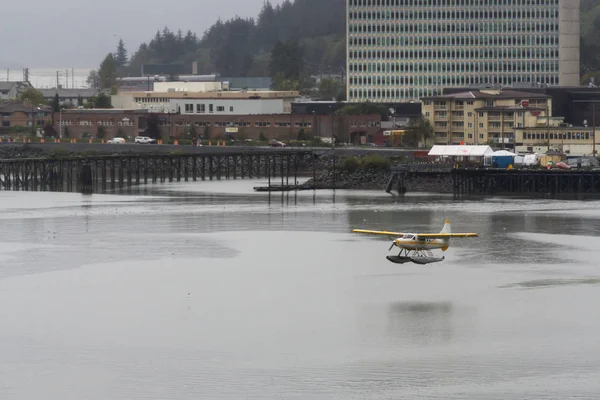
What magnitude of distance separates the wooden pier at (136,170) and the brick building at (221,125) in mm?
19596

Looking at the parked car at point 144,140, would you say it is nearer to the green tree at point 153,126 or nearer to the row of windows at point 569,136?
the green tree at point 153,126

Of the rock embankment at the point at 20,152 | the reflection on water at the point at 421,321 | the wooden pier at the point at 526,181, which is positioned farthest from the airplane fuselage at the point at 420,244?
the rock embankment at the point at 20,152

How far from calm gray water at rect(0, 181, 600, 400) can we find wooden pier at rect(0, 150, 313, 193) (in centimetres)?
4206

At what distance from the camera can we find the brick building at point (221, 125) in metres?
179

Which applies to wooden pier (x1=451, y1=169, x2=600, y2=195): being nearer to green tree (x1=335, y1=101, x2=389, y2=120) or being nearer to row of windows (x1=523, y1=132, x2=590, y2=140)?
row of windows (x1=523, y1=132, x2=590, y2=140)

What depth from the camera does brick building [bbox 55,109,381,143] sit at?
179m

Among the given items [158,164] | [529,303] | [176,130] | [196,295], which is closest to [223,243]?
[196,295]

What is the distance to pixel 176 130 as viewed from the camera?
7466 inches

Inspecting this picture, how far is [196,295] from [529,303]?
575 inches

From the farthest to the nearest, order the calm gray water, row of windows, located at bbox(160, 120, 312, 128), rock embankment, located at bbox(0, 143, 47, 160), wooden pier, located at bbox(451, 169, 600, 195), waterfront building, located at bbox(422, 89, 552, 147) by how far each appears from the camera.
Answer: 1. row of windows, located at bbox(160, 120, 312, 128)
2. rock embankment, located at bbox(0, 143, 47, 160)
3. waterfront building, located at bbox(422, 89, 552, 147)
4. wooden pier, located at bbox(451, 169, 600, 195)
5. the calm gray water

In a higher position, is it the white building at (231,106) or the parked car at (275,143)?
the white building at (231,106)

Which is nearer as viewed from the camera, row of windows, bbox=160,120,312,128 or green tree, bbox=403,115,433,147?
green tree, bbox=403,115,433,147

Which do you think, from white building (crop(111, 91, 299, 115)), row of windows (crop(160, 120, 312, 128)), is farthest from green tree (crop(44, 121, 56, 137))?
row of windows (crop(160, 120, 312, 128))

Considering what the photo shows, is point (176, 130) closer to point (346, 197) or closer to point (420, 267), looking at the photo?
point (346, 197)
